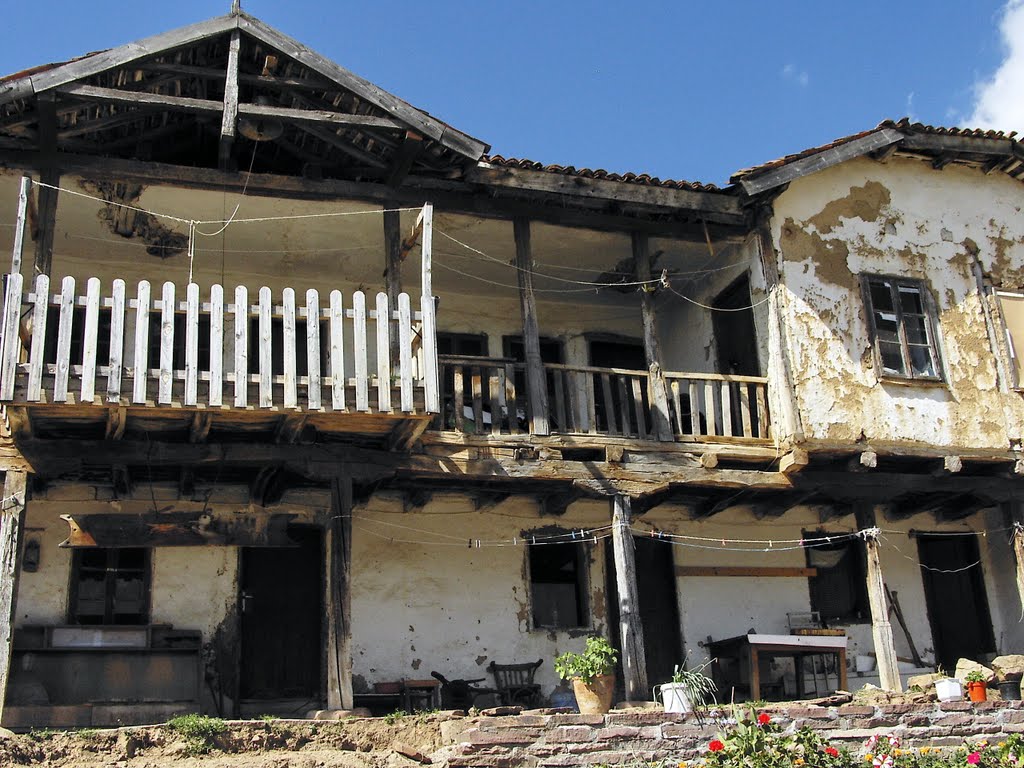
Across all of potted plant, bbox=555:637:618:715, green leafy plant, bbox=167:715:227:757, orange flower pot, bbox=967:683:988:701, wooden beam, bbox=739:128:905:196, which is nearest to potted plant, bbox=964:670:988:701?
orange flower pot, bbox=967:683:988:701

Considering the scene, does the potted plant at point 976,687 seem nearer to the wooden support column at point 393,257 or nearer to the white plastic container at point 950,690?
the white plastic container at point 950,690

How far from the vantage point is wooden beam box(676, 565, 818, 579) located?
611 inches

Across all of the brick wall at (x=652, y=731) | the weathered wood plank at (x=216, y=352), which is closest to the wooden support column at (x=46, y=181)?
the weathered wood plank at (x=216, y=352)

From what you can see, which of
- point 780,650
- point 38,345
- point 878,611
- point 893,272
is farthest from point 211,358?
point 893,272

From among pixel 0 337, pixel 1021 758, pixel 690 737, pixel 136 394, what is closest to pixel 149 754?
pixel 136 394

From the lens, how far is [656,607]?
15.5m

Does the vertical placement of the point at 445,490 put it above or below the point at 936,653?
above

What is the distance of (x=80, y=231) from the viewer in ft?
45.9

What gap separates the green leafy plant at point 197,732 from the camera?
10.6m

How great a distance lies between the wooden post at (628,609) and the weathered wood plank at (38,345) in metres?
6.09

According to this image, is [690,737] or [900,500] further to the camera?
[900,500]

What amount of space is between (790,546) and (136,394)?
8884 millimetres

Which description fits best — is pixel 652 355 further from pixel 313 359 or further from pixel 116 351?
pixel 116 351

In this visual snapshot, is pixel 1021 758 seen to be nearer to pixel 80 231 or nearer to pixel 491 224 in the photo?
pixel 491 224
